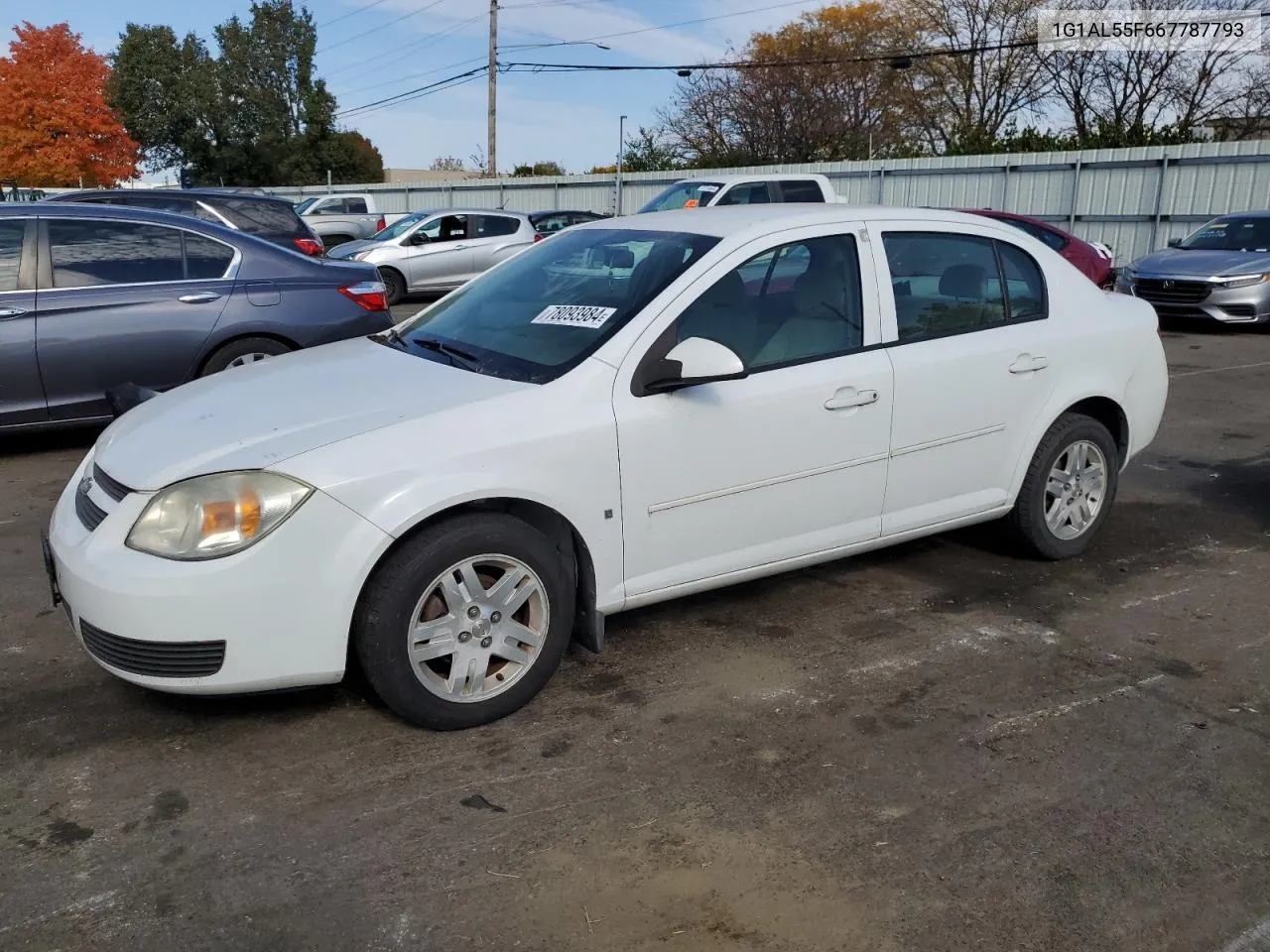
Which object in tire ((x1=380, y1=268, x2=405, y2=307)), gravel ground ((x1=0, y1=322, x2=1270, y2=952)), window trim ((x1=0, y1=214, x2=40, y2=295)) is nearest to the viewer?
gravel ground ((x1=0, y1=322, x2=1270, y2=952))

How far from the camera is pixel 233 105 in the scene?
194 feet

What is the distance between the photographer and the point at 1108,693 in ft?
12.4

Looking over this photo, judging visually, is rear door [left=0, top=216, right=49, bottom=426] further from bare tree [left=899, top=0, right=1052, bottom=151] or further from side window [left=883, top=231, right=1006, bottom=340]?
bare tree [left=899, top=0, right=1052, bottom=151]

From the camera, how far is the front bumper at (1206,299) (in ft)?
43.3

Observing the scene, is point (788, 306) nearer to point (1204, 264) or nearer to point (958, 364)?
point (958, 364)

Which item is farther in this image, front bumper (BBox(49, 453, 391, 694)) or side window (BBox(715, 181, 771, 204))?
side window (BBox(715, 181, 771, 204))

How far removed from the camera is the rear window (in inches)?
467

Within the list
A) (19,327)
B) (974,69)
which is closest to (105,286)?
(19,327)

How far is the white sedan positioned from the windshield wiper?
0.02 metres

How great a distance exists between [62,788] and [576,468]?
1.75 m

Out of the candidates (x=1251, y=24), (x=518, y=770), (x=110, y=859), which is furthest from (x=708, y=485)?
(x=1251, y=24)

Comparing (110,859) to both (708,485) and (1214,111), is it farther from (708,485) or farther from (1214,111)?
(1214,111)

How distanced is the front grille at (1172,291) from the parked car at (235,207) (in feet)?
33.5

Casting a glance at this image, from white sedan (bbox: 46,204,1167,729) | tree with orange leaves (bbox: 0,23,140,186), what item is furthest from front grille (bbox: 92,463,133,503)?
tree with orange leaves (bbox: 0,23,140,186)
